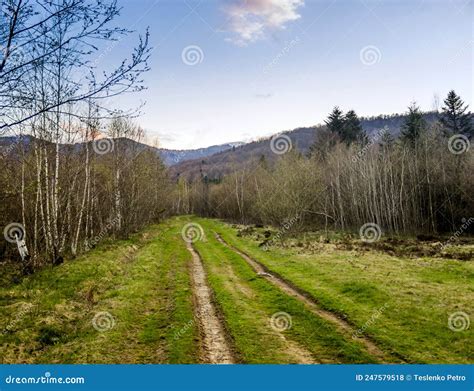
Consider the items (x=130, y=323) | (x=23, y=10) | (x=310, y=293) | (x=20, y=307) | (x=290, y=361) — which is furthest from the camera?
(x=310, y=293)

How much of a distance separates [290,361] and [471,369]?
3.59 metres

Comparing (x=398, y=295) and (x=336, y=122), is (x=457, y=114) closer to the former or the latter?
(x=336, y=122)

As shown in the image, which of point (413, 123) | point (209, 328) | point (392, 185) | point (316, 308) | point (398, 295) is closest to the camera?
point (209, 328)

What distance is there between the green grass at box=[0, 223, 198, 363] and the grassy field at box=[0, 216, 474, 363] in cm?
3

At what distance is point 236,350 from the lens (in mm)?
8172

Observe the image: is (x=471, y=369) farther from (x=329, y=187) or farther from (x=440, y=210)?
(x=329, y=187)

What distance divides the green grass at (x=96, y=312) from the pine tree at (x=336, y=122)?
51856mm

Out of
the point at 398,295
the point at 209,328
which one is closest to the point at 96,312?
the point at 209,328

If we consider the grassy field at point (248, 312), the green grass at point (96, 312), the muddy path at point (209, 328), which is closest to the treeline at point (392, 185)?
the grassy field at point (248, 312)

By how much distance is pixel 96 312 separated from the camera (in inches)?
439

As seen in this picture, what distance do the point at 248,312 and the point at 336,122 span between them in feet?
191

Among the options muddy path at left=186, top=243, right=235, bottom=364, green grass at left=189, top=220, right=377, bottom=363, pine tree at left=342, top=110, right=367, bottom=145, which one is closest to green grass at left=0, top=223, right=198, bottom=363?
muddy path at left=186, top=243, right=235, bottom=364

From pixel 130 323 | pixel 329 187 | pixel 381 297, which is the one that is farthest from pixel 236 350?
pixel 329 187

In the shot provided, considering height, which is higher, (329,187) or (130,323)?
(329,187)
